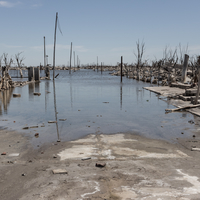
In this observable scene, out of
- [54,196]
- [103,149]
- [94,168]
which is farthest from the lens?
[103,149]

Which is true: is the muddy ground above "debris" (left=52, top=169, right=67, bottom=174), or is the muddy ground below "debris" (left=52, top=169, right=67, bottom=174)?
below

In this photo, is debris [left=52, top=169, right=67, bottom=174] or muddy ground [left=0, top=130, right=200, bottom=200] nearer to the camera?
muddy ground [left=0, top=130, right=200, bottom=200]

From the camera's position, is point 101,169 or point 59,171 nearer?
point 59,171

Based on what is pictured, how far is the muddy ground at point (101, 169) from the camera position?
3.82m

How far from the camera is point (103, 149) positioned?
596 centimetres

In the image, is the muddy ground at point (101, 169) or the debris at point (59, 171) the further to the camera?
the debris at point (59, 171)

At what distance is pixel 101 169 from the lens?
15.6 feet

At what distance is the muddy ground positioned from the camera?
382 cm

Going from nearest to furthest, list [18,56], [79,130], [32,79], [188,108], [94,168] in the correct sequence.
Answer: [94,168]
[79,130]
[188,108]
[32,79]
[18,56]

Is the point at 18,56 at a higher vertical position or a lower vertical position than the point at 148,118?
higher

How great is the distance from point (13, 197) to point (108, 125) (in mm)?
5172

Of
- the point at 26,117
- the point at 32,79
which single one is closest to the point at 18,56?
the point at 32,79

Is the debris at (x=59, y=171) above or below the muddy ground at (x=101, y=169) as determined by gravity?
above

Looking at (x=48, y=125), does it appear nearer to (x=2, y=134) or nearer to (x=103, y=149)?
(x=2, y=134)
